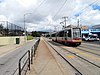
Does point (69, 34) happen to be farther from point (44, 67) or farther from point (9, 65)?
point (44, 67)

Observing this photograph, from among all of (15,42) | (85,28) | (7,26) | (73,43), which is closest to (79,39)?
(73,43)

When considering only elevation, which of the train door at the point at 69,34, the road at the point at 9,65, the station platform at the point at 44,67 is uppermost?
the train door at the point at 69,34

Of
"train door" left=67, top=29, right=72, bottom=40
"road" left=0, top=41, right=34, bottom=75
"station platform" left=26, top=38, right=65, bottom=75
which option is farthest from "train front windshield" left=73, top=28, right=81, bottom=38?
"station platform" left=26, top=38, right=65, bottom=75

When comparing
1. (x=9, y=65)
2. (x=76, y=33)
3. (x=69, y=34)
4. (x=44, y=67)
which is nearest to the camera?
(x=44, y=67)

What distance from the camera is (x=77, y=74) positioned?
10828 mm

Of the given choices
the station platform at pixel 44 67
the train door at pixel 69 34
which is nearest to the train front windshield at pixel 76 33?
the train door at pixel 69 34

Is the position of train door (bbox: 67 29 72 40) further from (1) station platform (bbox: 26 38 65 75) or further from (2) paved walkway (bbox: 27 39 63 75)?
(2) paved walkway (bbox: 27 39 63 75)

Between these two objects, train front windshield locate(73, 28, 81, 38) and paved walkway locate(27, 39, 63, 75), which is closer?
paved walkway locate(27, 39, 63, 75)

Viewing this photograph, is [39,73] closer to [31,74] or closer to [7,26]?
[31,74]

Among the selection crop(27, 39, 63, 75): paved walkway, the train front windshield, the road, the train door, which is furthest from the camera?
the train door

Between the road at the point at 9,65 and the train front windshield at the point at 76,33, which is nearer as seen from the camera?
the road at the point at 9,65

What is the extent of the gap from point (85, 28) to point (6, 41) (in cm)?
7102

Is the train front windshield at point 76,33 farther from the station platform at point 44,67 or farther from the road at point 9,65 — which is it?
the station platform at point 44,67

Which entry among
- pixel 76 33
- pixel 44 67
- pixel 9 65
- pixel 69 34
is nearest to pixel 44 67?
pixel 44 67
